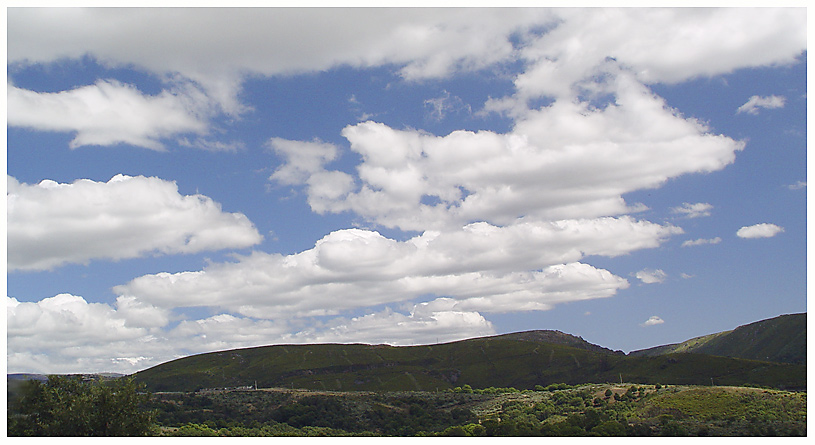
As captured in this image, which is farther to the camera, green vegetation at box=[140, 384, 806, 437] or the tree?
green vegetation at box=[140, 384, 806, 437]

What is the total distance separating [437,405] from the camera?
4897 inches

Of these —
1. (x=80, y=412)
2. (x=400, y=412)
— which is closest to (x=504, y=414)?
(x=400, y=412)

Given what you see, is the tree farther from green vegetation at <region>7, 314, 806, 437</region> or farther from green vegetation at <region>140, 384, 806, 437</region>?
green vegetation at <region>140, 384, 806, 437</region>

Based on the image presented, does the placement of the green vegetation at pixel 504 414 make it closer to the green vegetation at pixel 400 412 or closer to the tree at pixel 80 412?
the green vegetation at pixel 400 412

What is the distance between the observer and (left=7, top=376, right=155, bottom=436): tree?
46.2 metres

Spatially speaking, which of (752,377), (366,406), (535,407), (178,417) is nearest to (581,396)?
(535,407)

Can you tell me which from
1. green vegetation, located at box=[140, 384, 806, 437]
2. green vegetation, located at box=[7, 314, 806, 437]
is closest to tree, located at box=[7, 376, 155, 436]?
green vegetation, located at box=[7, 314, 806, 437]

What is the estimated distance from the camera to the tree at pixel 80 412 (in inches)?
1821

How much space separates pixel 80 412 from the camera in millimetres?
46719

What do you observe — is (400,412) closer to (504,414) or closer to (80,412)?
(504,414)

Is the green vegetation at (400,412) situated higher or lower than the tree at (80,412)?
lower

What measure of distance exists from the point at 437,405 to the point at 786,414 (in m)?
63.3

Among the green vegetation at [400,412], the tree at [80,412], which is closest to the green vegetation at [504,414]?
the green vegetation at [400,412]

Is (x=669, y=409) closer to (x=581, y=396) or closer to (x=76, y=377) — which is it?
(x=581, y=396)
